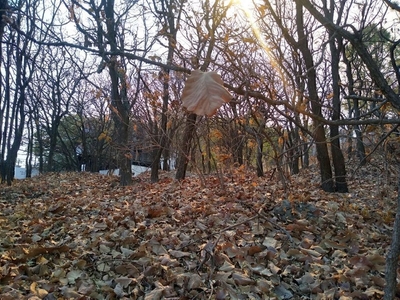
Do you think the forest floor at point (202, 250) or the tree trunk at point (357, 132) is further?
the tree trunk at point (357, 132)

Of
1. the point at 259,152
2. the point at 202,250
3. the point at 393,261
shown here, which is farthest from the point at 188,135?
the point at 393,261

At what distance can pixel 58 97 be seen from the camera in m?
16.1

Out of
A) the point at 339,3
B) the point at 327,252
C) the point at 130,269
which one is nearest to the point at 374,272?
the point at 327,252

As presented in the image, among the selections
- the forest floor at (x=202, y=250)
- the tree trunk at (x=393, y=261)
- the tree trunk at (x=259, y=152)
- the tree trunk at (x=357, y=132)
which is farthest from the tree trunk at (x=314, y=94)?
the tree trunk at (x=393, y=261)

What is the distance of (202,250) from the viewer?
2.34 m

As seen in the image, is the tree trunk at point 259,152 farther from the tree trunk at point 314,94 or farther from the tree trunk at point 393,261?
the tree trunk at point 393,261

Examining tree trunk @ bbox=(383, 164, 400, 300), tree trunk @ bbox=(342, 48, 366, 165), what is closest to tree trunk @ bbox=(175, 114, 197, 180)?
tree trunk @ bbox=(342, 48, 366, 165)

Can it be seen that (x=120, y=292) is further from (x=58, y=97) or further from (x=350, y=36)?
(x=58, y=97)

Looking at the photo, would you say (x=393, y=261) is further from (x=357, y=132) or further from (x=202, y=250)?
(x=357, y=132)

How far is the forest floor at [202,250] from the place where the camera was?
6.44ft

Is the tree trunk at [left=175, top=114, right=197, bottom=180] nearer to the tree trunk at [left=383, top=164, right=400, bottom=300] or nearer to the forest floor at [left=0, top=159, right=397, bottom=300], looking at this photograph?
the forest floor at [left=0, top=159, right=397, bottom=300]

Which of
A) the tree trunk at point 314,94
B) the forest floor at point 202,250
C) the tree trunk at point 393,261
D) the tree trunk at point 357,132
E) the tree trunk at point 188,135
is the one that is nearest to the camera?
the tree trunk at point 393,261

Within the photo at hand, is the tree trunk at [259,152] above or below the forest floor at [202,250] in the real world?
above

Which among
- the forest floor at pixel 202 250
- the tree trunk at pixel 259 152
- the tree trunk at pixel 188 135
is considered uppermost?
the tree trunk at pixel 188 135
